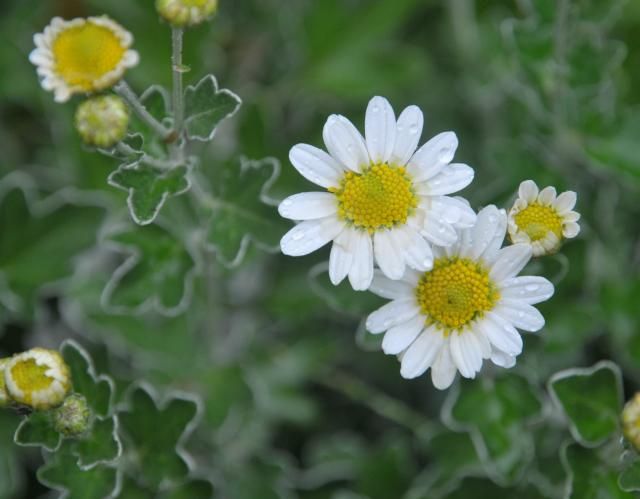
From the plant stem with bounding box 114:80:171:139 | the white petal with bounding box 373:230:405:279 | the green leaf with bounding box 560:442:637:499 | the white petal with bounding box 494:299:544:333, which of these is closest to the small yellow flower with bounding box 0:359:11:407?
the plant stem with bounding box 114:80:171:139

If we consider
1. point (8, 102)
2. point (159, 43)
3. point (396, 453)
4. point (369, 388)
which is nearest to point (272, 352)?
point (369, 388)

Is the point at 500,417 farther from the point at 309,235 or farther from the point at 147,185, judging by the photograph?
the point at 147,185

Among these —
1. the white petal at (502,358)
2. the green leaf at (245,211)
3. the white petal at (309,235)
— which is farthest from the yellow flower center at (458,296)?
the green leaf at (245,211)

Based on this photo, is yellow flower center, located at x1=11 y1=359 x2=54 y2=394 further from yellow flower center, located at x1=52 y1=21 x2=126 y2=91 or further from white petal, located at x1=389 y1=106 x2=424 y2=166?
white petal, located at x1=389 y1=106 x2=424 y2=166

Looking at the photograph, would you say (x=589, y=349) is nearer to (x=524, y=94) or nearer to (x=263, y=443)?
(x=524, y=94)

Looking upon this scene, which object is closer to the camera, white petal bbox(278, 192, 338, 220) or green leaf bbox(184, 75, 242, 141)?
white petal bbox(278, 192, 338, 220)

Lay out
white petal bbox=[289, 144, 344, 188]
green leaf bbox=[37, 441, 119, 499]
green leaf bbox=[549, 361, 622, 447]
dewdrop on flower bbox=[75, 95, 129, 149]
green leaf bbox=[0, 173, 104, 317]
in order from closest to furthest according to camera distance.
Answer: dewdrop on flower bbox=[75, 95, 129, 149] < white petal bbox=[289, 144, 344, 188] < green leaf bbox=[37, 441, 119, 499] < green leaf bbox=[549, 361, 622, 447] < green leaf bbox=[0, 173, 104, 317]

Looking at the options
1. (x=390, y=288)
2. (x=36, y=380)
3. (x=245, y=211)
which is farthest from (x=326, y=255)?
(x=36, y=380)
